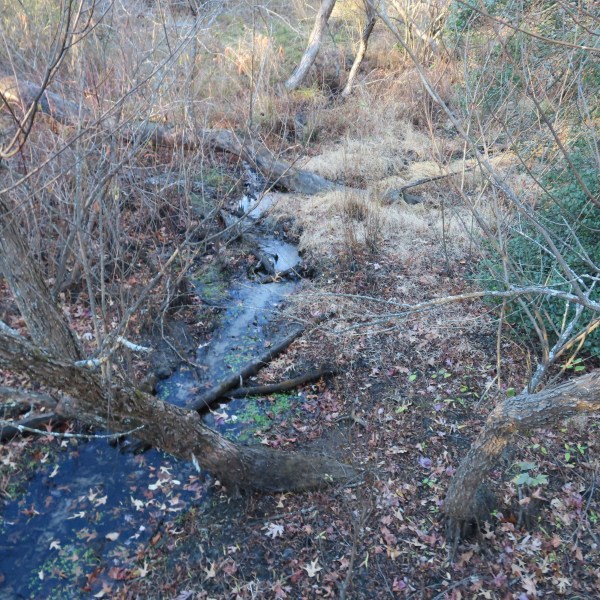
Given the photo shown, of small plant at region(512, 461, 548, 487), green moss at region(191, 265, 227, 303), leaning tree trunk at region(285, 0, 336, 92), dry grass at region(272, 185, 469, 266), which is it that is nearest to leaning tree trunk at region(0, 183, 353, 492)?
small plant at region(512, 461, 548, 487)

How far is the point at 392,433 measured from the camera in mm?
4637

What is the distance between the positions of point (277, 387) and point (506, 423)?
2.79 m

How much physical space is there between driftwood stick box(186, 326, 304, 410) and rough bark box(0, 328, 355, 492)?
1154 mm

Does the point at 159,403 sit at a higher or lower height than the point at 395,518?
higher

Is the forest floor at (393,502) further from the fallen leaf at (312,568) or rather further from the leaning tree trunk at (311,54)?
the leaning tree trunk at (311,54)

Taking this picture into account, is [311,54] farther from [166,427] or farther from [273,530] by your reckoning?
[273,530]

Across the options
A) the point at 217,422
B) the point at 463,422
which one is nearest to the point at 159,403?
the point at 217,422

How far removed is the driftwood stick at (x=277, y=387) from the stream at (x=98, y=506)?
9cm

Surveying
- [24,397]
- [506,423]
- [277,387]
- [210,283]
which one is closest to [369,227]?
[210,283]

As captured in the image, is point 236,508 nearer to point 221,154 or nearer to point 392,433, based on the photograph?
point 392,433

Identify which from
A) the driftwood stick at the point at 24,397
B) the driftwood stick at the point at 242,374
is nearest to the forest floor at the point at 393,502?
the driftwood stick at the point at 242,374

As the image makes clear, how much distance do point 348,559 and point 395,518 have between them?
481mm

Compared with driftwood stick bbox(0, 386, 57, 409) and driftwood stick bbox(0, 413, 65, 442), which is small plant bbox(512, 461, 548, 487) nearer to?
driftwood stick bbox(0, 386, 57, 409)

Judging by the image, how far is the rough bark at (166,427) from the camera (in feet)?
9.32
